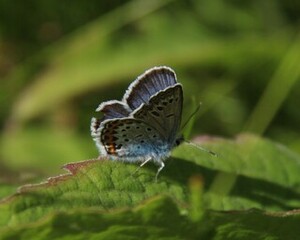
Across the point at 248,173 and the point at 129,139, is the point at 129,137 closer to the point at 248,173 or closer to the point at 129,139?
the point at 129,139

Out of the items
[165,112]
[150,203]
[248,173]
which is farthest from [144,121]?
[150,203]

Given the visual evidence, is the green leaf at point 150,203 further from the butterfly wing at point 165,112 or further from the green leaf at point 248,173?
the butterfly wing at point 165,112

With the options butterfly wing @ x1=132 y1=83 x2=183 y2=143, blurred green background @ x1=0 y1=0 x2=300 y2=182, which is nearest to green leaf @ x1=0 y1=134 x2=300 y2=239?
butterfly wing @ x1=132 y1=83 x2=183 y2=143

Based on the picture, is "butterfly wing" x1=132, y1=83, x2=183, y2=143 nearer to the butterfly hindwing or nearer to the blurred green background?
the butterfly hindwing

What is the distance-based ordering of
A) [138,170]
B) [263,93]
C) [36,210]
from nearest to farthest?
[36,210] < [138,170] < [263,93]

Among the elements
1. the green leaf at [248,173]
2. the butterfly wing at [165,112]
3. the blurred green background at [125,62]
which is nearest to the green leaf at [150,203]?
the green leaf at [248,173]

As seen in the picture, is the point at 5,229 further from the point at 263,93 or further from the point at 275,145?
the point at 263,93

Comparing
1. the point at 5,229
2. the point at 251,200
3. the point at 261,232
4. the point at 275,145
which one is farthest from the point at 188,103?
the point at 5,229
